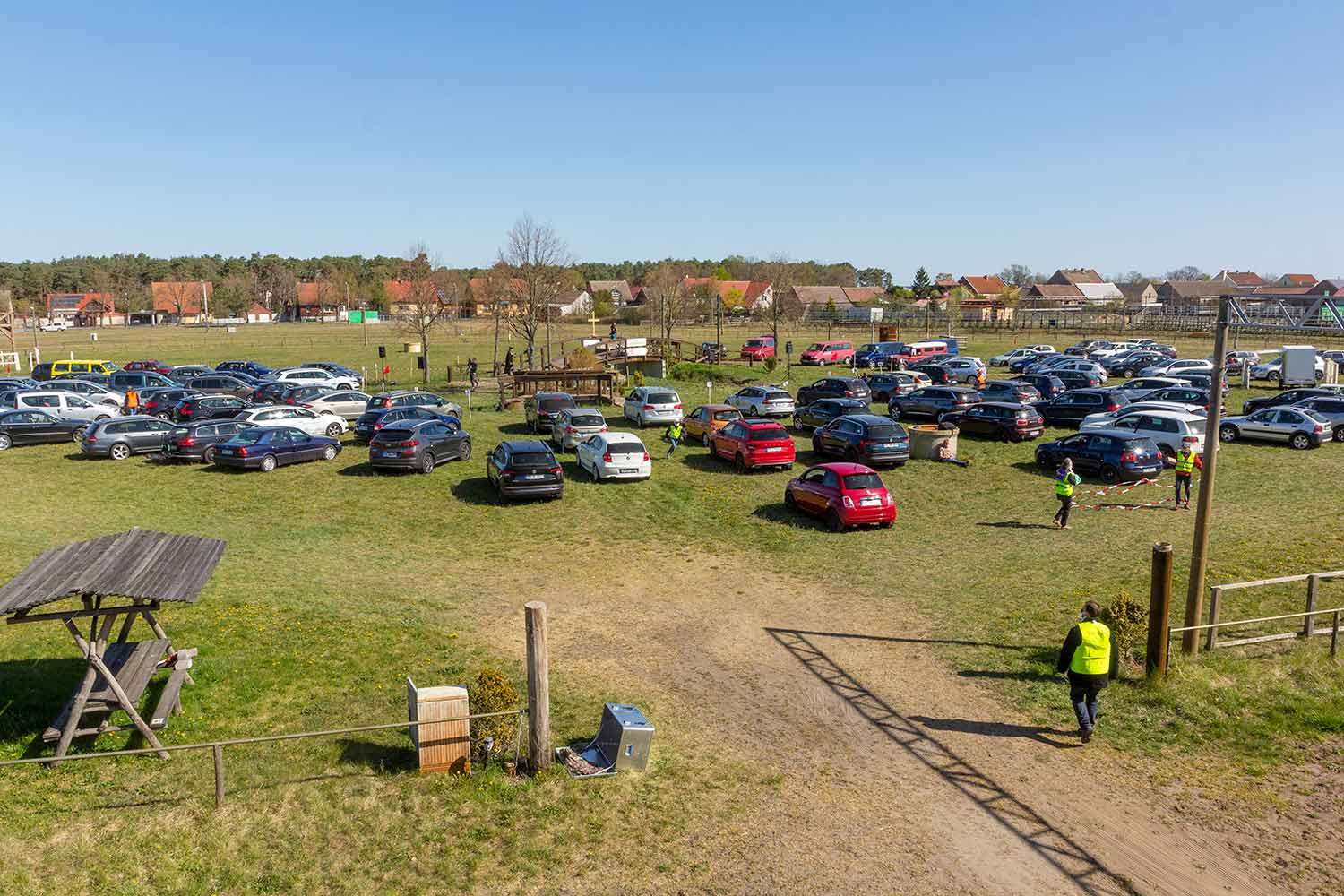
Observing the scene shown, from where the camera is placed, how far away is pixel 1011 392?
119 feet

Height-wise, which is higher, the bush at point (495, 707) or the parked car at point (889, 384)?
the parked car at point (889, 384)

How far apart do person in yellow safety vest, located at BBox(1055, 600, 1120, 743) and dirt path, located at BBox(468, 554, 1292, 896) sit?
0.44 metres

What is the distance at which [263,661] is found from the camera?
43.3 feet

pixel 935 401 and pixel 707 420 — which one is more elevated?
pixel 935 401

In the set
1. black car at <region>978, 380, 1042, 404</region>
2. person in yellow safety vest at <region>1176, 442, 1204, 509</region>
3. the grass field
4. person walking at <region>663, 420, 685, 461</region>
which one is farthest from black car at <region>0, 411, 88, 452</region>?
person in yellow safety vest at <region>1176, 442, 1204, 509</region>

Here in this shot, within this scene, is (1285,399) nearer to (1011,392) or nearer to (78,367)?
(1011,392)

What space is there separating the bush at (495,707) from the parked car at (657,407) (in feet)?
79.9

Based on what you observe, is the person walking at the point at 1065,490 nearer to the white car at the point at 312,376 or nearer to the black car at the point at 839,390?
the black car at the point at 839,390

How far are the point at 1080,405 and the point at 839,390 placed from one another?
9.47m

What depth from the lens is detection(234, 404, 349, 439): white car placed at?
3178 centimetres

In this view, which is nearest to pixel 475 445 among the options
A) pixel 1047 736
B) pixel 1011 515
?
pixel 1011 515

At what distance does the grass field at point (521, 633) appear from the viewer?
8898 millimetres

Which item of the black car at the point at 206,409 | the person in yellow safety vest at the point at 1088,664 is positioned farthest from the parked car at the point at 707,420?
the person in yellow safety vest at the point at 1088,664

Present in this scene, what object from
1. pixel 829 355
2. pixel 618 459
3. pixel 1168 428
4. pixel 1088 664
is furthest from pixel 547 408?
pixel 829 355
